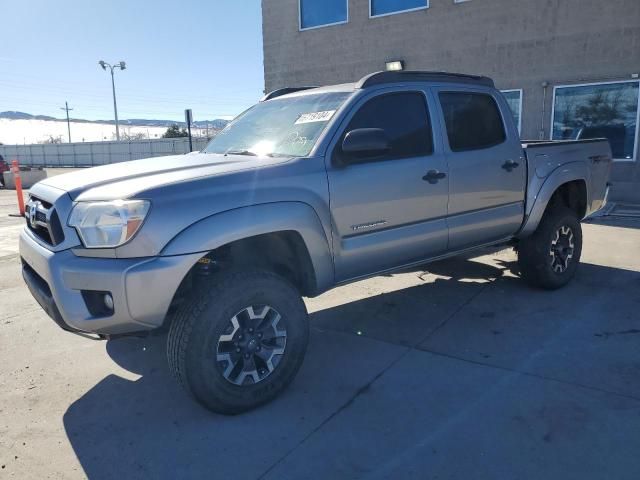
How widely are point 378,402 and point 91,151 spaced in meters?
44.5

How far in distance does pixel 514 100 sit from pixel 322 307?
9.42 m

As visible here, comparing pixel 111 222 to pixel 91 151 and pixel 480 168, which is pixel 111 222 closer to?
pixel 480 168

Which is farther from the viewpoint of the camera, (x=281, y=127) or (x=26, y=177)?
(x=26, y=177)

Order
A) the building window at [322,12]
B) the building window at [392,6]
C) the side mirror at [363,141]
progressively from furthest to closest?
the building window at [322,12], the building window at [392,6], the side mirror at [363,141]

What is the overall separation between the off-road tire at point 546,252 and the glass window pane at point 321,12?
11.1m

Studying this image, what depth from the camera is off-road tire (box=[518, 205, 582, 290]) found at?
5.16 metres

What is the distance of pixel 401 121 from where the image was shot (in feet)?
13.1

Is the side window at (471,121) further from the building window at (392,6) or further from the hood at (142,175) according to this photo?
the building window at (392,6)

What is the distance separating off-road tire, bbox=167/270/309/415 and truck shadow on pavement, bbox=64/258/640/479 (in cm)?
14

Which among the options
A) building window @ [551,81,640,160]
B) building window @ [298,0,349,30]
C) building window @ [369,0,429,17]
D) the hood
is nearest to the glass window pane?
building window @ [298,0,349,30]

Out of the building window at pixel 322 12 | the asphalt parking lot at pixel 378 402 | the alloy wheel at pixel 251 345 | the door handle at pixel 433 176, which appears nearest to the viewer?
the asphalt parking lot at pixel 378 402

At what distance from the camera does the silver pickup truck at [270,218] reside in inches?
110

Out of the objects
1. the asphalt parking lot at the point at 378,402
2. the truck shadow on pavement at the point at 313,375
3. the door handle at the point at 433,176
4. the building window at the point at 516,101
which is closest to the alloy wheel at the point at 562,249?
the truck shadow on pavement at the point at 313,375

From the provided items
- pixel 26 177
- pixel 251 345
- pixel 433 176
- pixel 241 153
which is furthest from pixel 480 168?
pixel 26 177
